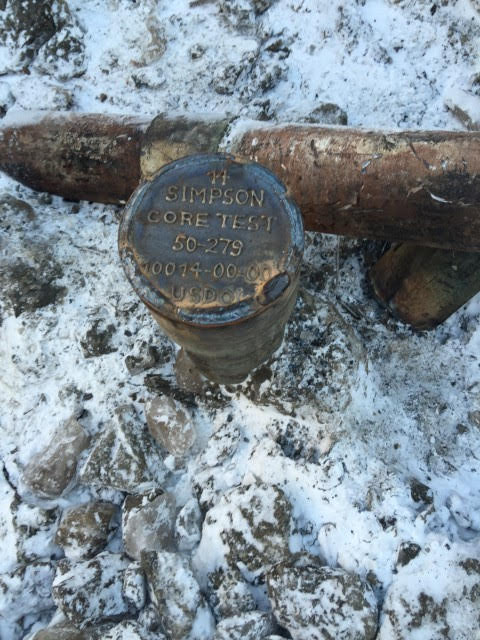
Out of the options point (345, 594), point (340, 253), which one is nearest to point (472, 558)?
point (345, 594)

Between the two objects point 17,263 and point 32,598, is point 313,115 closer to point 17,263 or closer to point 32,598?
point 17,263

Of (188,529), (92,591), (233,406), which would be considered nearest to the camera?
(92,591)

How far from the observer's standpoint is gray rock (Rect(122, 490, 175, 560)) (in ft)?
6.55

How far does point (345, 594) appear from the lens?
1.79 m

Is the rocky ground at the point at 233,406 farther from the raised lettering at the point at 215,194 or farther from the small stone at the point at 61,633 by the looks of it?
the raised lettering at the point at 215,194

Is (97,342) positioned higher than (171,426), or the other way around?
(97,342)

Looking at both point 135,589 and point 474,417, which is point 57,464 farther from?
point 474,417

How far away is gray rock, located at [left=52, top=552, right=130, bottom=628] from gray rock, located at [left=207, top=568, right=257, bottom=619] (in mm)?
347

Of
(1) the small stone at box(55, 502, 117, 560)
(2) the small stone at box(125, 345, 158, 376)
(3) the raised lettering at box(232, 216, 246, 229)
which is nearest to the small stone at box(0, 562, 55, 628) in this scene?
(1) the small stone at box(55, 502, 117, 560)

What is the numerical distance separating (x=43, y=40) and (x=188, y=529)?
2.71 meters

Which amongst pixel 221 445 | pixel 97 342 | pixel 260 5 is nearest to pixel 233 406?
pixel 221 445

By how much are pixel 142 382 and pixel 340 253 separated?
1142 millimetres

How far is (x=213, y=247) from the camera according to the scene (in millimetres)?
1483

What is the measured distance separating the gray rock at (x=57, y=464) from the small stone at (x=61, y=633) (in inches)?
19.8
